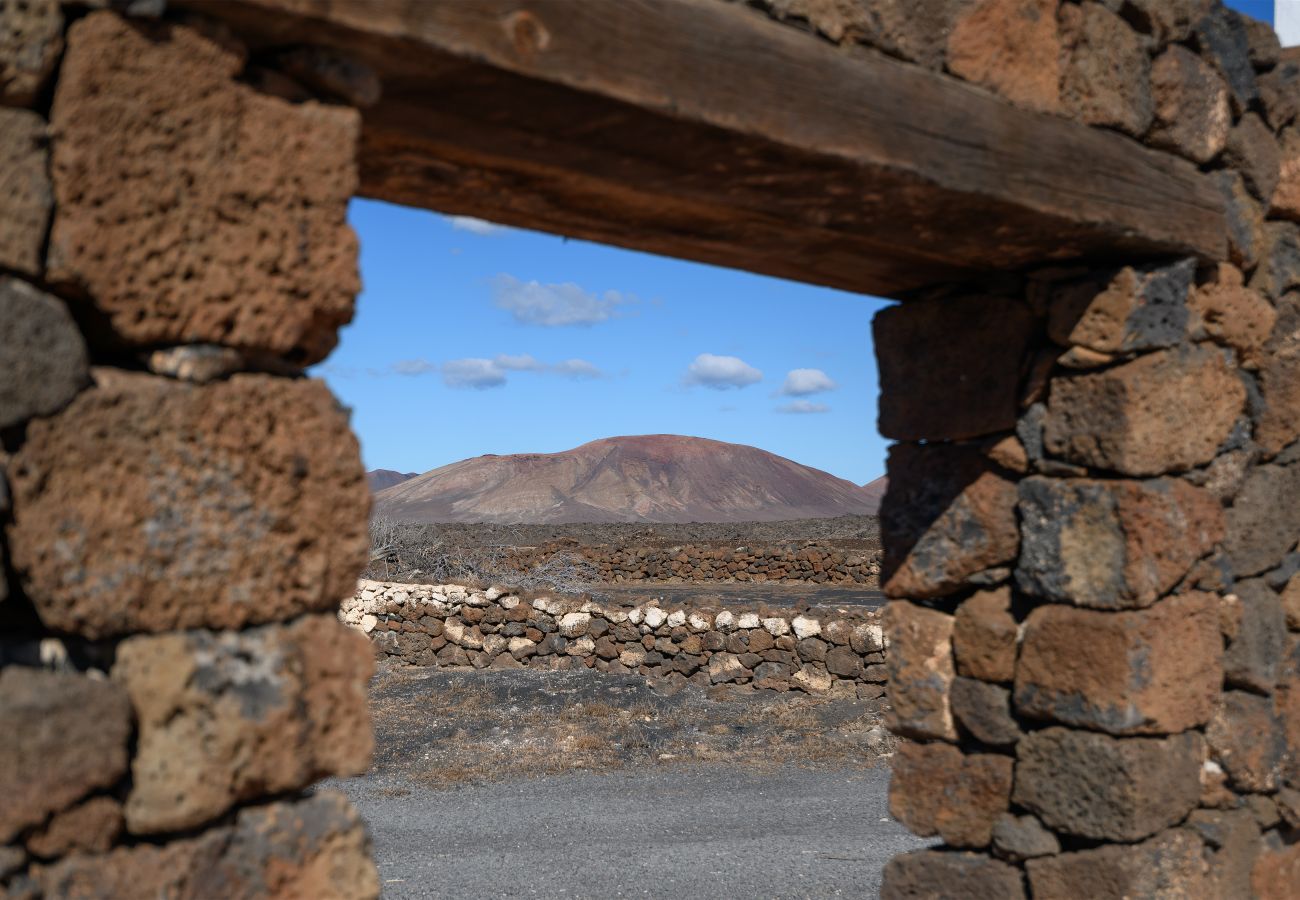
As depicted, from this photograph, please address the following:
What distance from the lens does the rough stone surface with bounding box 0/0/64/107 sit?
158 centimetres

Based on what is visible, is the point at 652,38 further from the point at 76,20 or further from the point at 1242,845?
the point at 1242,845

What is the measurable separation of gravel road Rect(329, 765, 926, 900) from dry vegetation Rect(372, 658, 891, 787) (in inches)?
13.4

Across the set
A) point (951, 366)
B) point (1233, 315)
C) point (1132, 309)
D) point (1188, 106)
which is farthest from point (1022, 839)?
point (1188, 106)

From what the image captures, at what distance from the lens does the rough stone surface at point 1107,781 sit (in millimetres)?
3152

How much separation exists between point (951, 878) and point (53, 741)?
2.67 m

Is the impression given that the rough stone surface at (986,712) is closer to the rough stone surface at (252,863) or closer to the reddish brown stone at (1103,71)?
the reddish brown stone at (1103,71)

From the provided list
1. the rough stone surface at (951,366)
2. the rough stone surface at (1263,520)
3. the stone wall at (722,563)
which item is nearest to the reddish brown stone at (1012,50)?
the rough stone surface at (951,366)

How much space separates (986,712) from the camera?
3.46m

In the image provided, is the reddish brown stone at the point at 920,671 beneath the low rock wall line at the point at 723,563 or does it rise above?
above

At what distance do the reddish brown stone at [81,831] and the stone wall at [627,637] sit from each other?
9.11 meters

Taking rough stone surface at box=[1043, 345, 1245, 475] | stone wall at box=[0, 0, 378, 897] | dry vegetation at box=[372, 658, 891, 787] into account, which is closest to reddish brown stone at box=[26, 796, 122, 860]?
stone wall at box=[0, 0, 378, 897]

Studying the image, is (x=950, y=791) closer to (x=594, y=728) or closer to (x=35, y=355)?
(x=35, y=355)

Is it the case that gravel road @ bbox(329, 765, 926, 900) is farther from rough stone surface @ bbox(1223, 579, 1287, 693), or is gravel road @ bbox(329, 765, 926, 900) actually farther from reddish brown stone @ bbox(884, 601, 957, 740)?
rough stone surface @ bbox(1223, 579, 1287, 693)

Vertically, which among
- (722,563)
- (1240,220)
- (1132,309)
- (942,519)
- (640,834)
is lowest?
(640,834)
